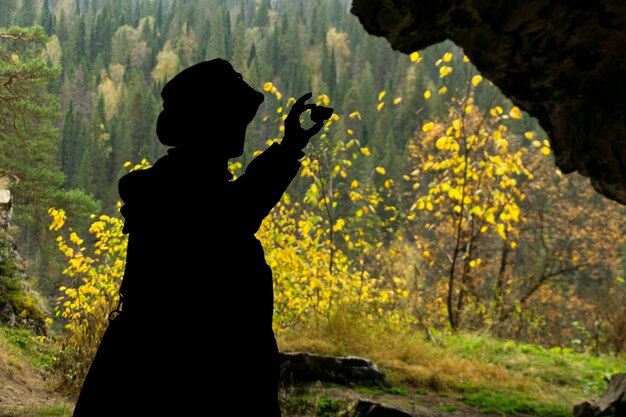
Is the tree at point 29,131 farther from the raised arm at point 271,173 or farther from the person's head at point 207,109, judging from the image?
the raised arm at point 271,173

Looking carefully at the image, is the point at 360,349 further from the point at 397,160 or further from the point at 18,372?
the point at 397,160

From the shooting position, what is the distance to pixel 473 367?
715 cm

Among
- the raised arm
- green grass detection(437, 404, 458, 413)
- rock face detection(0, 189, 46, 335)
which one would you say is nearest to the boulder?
green grass detection(437, 404, 458, 413)

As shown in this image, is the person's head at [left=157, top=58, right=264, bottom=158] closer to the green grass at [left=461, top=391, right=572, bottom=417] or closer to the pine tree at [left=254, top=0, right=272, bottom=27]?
the green grass at [left=461, top=391, right=572, bottom=417]

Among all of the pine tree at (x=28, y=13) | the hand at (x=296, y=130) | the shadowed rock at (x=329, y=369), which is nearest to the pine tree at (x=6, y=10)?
the pine tree at (x=28, y=13)

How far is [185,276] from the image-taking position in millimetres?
2018

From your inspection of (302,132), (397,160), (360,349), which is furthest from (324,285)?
(397,160)

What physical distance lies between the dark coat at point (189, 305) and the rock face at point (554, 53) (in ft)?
12.9

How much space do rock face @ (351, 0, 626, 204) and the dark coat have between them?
3.92 metres

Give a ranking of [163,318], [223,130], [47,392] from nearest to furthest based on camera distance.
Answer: [163,318] → [223,130] → [47,392]

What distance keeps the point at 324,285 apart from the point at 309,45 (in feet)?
359

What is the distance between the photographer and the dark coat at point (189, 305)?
6.37ft

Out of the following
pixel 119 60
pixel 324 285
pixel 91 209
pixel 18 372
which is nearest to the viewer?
pixel 18 372

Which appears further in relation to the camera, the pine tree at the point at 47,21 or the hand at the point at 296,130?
the pine tree at the point at 47,21
